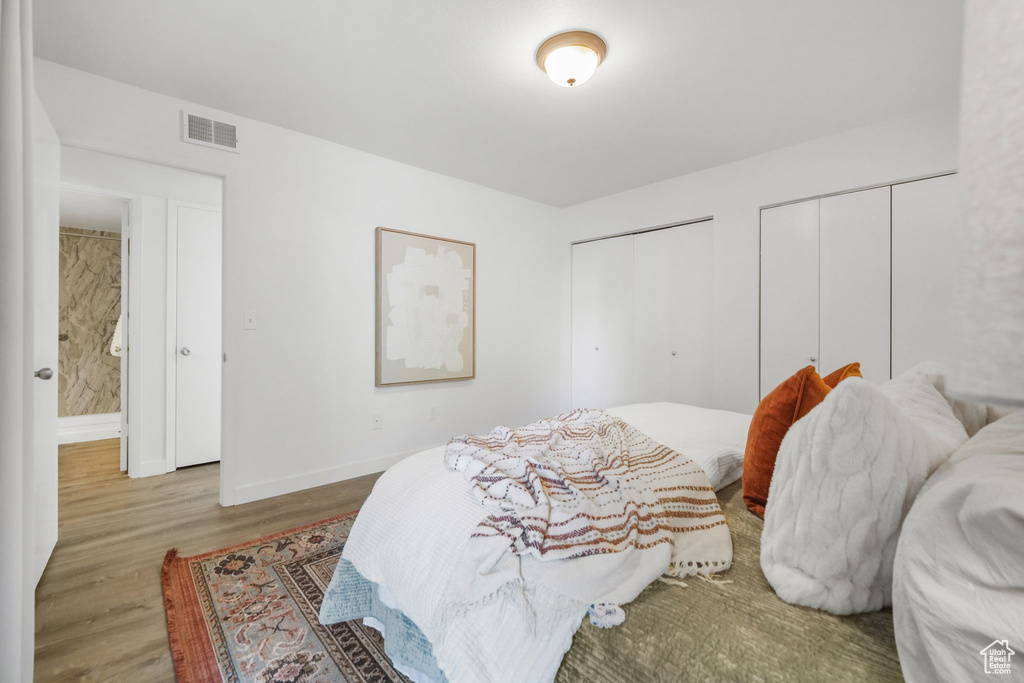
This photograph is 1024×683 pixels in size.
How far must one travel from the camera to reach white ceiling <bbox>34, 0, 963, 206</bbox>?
1.96 metres

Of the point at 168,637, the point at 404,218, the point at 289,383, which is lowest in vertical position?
the point at 168,637

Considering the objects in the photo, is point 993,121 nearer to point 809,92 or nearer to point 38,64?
point 809,92

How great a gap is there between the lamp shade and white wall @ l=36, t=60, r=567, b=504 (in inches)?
129

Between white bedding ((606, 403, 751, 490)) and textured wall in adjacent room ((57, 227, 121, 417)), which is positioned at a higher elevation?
textured wall in adjacent room ((57, 227, 121, 417))

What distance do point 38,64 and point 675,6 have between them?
3.09m

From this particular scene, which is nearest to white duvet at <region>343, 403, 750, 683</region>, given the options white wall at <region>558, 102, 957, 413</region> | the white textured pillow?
the white textured pillow

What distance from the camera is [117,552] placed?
2230 mm

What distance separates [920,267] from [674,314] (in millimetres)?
1638

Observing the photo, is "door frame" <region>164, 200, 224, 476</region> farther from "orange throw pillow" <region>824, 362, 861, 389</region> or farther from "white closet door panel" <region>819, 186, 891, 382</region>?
"white closet door panel" <region>819, 186, 891, 382</region>

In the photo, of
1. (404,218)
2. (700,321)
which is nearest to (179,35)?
(404,218)

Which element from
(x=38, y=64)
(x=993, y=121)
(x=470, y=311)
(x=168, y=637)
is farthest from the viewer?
(x=470, y=311)

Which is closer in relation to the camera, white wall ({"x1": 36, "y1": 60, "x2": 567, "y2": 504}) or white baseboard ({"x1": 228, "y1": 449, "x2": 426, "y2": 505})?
white wall ({"x1": 36, "y1": 60, "x2": 567, "y2": 504})

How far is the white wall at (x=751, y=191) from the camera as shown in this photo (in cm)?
280

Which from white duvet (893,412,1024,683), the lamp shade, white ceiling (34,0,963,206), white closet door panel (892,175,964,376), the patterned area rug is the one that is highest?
white ceiling (34,0,963,206)
